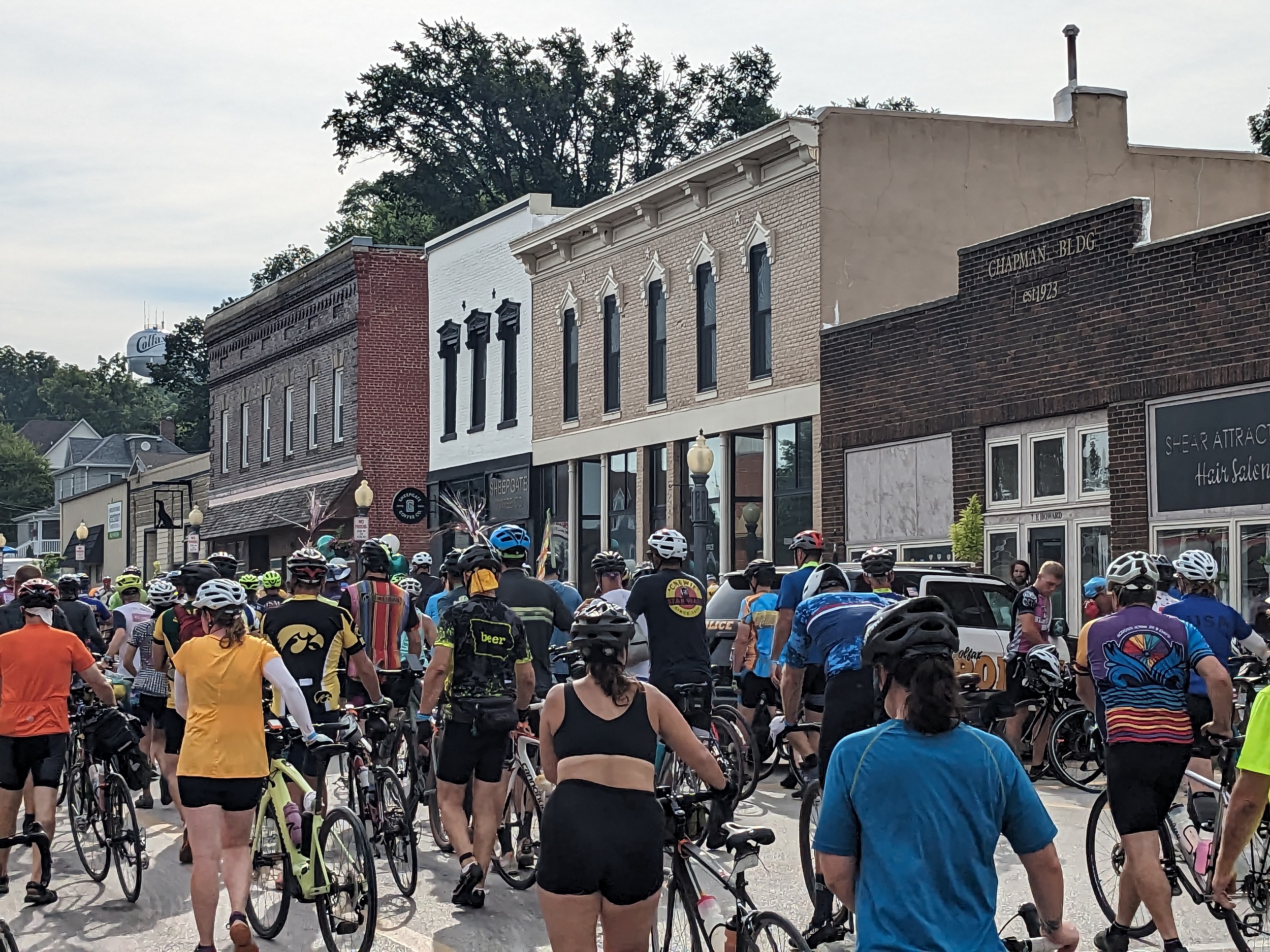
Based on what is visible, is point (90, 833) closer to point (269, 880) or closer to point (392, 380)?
point (269, 880)

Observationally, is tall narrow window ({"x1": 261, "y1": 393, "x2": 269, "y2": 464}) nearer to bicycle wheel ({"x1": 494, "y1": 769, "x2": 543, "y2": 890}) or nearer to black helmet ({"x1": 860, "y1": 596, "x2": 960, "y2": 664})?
bicycle wheel ({"x1": 494, "y1": 769, "x2": 543, "y2": 890})

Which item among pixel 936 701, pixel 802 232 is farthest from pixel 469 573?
pixel 802 232

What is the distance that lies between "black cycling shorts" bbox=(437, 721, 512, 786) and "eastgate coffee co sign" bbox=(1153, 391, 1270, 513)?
1153cm

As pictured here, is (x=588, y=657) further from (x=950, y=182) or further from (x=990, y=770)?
(x=950, y=182)

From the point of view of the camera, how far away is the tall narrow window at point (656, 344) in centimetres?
3102

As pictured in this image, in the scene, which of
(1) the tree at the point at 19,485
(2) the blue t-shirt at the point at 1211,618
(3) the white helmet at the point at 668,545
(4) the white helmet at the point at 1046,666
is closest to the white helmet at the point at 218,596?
(3) the white helmet at the point at 668,545

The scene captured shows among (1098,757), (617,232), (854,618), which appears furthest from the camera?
(617,232)

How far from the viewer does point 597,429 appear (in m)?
33.0

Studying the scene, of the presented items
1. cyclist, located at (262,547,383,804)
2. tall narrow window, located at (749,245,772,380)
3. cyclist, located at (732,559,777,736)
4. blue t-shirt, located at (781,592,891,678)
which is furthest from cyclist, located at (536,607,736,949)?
tall narrow window, located at (749,245,772,380)

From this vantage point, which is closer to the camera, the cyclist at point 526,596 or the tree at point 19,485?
the cyclist at point 526,596

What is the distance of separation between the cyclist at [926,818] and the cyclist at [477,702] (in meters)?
5.64

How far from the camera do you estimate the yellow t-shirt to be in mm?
8383

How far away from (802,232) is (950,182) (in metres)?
2.80

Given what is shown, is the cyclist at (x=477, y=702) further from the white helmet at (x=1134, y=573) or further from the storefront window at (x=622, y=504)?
the storefront window at (x=622, y=504)
